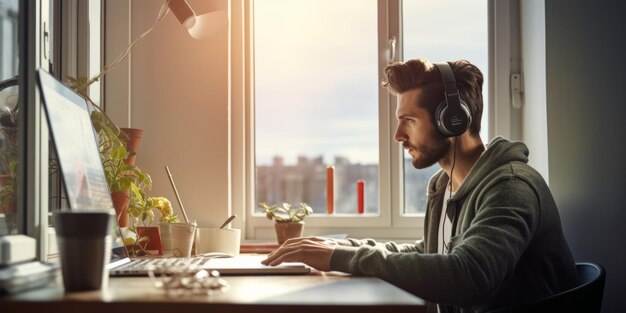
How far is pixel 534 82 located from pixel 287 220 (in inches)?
37.7

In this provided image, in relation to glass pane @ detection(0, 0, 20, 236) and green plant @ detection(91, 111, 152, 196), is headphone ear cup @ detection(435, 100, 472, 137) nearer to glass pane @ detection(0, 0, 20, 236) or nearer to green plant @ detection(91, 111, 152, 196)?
green plant @ detection(91, 111, 152, 196)

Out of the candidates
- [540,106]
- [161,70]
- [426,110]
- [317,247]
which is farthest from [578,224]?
[161,70]

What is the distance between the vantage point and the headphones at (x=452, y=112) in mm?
1812

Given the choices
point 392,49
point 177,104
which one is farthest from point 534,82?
point 177,104

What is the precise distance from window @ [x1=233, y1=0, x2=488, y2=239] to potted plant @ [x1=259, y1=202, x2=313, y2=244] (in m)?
0.25

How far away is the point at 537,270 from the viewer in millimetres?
1611

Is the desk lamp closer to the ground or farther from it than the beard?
farther from it

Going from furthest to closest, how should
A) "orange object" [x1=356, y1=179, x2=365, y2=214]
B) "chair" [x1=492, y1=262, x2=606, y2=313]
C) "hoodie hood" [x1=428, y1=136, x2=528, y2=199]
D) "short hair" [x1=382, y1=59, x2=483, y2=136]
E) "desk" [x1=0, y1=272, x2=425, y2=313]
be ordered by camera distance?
"orange object" [x1=356, y1=179, x2=365, y2=214]
"short hair" [x1=382, y1=59, x2=483, y2=136]
"hoodie hood" [x1=428, y1=136, x2=528, y2=199]
"chair" [x1=492, y1=262, x2=606, y2=313]
"desk" [x1=0, y1=272, x2=425, y2=313]

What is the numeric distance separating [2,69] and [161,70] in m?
1.12

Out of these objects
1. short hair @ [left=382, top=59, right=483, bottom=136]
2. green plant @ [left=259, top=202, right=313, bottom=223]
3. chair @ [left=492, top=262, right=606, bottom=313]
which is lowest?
chair @ [left=492, top=262, right=606, bottom=313]

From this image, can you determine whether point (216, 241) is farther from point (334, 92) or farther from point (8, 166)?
point (334, 92)

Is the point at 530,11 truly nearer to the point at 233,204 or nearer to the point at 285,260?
the point at 233,204

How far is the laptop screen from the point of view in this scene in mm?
1161

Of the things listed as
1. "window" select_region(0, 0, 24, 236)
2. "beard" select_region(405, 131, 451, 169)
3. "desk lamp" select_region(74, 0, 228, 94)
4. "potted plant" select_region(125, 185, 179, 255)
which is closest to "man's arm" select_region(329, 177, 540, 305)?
"beard" select_region(405, 131, 451, 169)
